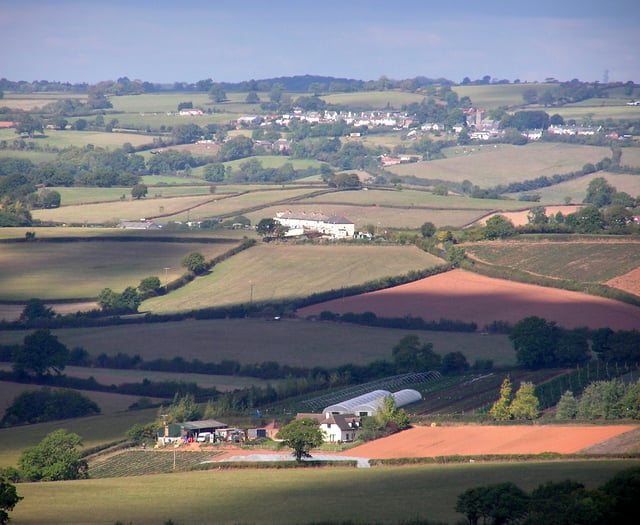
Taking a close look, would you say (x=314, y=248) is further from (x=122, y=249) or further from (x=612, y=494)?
(x=612, y=494)

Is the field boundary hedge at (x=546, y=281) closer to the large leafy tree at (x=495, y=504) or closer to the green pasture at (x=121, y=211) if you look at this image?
the green pasture at (x=121, y=211)


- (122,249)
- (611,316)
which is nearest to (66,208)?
(122,249)

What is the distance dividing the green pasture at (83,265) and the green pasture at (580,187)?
177 ft

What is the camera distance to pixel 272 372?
228ft

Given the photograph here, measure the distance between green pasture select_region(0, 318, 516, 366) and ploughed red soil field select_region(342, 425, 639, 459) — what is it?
14612 millimetres

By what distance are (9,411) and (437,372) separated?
2070 centimetres

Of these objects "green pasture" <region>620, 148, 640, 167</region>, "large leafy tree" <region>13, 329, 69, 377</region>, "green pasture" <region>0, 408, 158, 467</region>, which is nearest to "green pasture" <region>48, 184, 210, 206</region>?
"green pasture" <region>620, 148, 640, 167</region>

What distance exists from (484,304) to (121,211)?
5174 centimetres

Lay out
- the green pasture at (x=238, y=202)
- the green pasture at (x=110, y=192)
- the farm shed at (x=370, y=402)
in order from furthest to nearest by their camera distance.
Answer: the green pasture at (x=110, y=192)
the green pasture at (x=238, y=202)
the farm shed at (x=370, y=402)

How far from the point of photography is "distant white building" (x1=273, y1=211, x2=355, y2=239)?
107562 millimetres

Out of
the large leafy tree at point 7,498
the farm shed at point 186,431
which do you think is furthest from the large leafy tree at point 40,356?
the large leafy tree at point 7,498

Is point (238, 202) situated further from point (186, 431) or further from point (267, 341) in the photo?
point (186, 431)

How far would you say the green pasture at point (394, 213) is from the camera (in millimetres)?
112500

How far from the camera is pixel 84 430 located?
58781 mm
